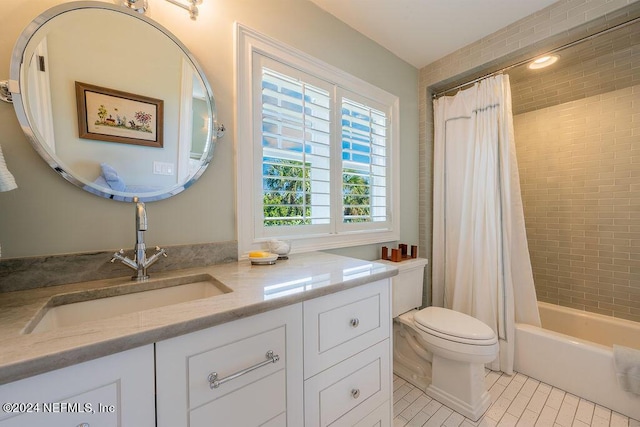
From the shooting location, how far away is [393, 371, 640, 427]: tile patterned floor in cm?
136

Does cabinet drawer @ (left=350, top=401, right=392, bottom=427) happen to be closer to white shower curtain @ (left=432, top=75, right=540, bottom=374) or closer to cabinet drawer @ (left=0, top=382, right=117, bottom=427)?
cabinet drawer @ (left=0, top=382, right=117, bottom=427)

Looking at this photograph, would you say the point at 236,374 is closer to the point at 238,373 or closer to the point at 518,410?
the point at 238,373

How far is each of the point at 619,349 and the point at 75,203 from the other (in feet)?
9.05

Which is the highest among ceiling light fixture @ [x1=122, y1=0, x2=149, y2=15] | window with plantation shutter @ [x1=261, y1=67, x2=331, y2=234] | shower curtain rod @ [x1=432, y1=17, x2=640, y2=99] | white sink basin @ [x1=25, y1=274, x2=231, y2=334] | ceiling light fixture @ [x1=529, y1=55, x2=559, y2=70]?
ceiling light fixture @ [x1=529, y1=55, x2=559, y2=70]

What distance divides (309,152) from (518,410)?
1.96 m

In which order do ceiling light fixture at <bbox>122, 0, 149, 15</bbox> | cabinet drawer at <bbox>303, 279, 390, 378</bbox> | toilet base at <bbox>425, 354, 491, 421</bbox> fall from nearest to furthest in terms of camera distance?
cabinet drawer at <bbox>303, 279, 390, 378</bbox> < ceiling light fixture at <bbox>122, 0, 149, 15</bbox> < toilet base at <bbox>425, 354, 491, 421</bbox>

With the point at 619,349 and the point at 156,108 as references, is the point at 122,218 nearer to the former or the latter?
the point at 156,108

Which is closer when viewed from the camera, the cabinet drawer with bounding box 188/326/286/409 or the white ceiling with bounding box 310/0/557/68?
the cabinet drawer with bounding box 188/326/286/409

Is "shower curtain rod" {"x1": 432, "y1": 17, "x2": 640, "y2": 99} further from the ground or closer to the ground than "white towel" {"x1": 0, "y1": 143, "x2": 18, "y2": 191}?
further from the ground

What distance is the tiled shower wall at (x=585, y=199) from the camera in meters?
2.01

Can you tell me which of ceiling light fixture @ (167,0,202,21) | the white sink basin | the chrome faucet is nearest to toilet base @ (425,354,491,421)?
the white sink basin

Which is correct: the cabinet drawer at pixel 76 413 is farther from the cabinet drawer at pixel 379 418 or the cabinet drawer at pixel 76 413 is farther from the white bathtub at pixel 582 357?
the white bathtub at pixel 582 357

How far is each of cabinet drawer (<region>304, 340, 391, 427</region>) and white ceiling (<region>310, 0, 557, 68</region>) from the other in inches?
77.1

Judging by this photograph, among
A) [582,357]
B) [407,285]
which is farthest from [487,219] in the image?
[582,357]
